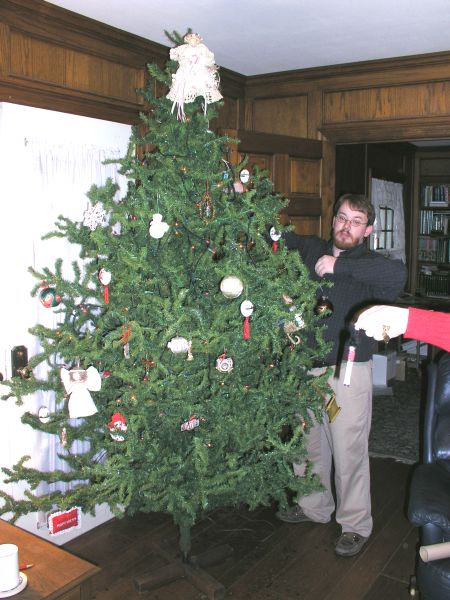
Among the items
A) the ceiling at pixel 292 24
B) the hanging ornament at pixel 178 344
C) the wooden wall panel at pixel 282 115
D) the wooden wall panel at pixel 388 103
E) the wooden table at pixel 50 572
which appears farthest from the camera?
the wooden wall panel at pixel 282 115

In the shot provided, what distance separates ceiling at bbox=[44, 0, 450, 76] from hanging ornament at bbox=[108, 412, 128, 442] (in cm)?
172

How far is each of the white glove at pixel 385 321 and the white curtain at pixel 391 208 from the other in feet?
15.1

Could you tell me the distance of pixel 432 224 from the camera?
7.57 m

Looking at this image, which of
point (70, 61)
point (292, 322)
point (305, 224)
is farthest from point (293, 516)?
point (70, 61)

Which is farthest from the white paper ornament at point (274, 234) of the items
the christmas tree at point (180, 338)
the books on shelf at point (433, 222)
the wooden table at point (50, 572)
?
the books on shelf at point (433, 222)

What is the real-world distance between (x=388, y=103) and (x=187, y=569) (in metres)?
2.73

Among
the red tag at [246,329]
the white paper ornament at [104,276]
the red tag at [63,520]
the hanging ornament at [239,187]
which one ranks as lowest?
the red tag at [63,520]

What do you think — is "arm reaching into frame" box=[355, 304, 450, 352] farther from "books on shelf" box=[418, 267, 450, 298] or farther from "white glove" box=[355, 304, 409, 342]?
"books on shelf" box=[418, 267, 450, 298]

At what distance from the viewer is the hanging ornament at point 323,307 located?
2.46m

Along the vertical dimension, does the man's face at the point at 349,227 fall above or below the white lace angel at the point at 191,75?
below

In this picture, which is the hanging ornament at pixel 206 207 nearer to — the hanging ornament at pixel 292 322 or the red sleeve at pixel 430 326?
the hanging ornament at pixel 292 322

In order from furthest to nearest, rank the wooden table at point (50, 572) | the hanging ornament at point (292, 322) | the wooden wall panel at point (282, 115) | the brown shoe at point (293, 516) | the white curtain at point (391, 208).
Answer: the white curtain at point (391, 208) → the wooden wall panel at point (282, 115) → the brown shoe at point (293, 516) → the hanging ornament at point (292, 322) → the wooden table at point (50, 572)

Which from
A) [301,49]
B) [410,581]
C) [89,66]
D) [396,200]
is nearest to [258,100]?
[301,49]

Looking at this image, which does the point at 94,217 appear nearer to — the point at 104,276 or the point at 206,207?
the point at 104,276
